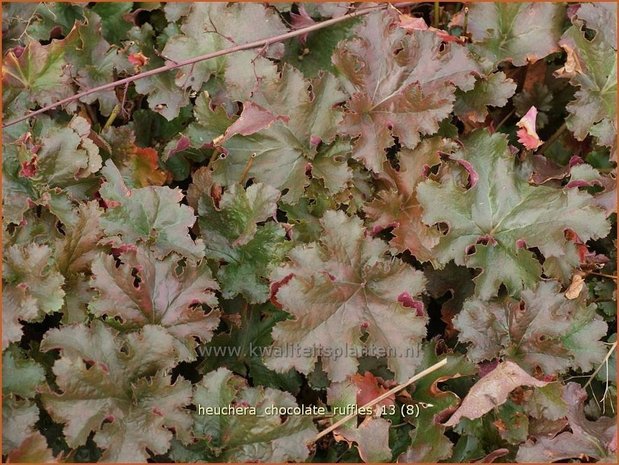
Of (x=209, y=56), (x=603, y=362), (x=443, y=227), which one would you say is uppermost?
(x=209, y=56)

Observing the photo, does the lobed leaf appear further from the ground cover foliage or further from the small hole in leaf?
the small hole in leaf

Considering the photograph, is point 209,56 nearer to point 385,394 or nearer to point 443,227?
point 443,227

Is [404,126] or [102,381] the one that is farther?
[404,126]

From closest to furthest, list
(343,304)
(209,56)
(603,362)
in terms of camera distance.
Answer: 1. (343,304)
2. (603,362)
3. (209,56)

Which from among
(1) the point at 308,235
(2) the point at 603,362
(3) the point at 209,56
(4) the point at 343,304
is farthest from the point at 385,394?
(3) the point at 209,56

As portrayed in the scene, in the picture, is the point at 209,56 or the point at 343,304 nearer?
the point at 343,304

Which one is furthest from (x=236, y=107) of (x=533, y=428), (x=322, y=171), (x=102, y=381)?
(x=533, y=428)

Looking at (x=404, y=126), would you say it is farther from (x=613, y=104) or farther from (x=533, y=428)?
(x=533, y=428)

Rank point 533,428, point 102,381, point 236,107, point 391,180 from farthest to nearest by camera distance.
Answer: point 236,107 → point 391,180 → point 533,428 → point 102,381

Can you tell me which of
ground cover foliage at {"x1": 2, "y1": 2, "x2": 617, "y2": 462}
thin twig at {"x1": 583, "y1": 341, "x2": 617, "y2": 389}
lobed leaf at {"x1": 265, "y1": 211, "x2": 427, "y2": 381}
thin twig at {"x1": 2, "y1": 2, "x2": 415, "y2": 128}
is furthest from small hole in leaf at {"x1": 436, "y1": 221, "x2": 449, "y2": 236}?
thin twig at {"x1": 2, "y1": 2, "x2": 415, "y2": 128}
